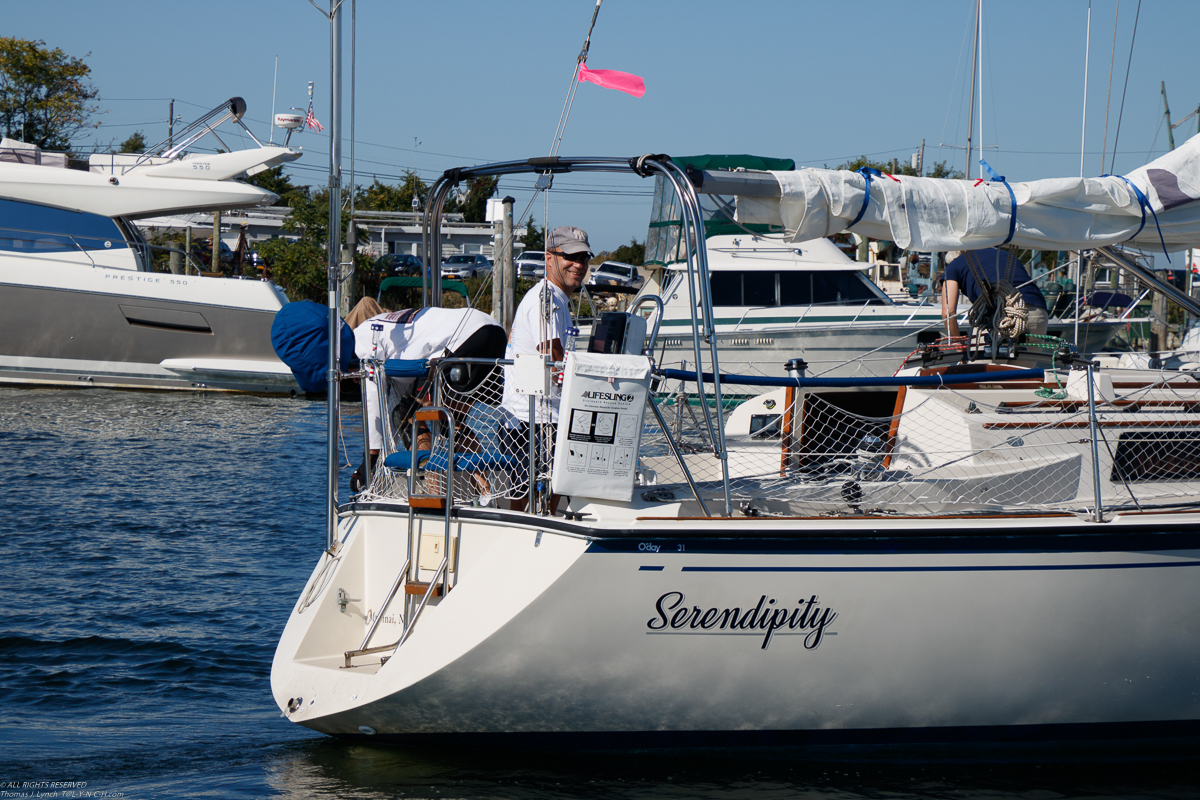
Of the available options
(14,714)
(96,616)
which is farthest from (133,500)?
(14,714)

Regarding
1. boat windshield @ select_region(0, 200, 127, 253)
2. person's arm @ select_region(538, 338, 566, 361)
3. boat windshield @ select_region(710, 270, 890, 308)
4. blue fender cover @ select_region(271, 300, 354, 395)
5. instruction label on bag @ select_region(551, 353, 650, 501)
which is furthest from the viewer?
boat windshield @ select_region(0, 200, 127, 253)

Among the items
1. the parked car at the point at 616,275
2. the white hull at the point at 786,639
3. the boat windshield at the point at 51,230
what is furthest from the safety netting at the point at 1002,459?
the parked car at the point at 616,275

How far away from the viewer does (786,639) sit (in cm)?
422

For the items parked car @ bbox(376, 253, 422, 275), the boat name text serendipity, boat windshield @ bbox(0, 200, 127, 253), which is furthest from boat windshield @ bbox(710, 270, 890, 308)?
parked car @ bbox(376, 253, 422, 275)

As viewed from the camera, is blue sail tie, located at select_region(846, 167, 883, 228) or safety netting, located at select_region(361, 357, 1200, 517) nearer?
safety netting, located at select_region(361, 357, 1200, 517)

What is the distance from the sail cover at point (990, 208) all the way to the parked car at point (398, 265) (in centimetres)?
2662

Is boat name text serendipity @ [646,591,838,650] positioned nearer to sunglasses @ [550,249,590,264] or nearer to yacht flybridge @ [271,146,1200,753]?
yacht flybridge @ [271,146,1200,753]

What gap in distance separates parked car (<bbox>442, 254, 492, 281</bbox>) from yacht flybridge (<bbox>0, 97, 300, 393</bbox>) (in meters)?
15.1

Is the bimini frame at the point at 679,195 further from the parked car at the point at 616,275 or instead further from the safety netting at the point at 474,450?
the parked car at the point at 616,275

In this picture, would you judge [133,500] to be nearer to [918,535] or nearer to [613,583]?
[613,583]

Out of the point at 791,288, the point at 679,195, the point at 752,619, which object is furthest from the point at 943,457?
the point at 791,288

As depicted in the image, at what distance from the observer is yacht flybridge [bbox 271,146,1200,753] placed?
4121 mm

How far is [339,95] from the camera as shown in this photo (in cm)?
442

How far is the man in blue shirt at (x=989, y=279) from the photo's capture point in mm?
6355
